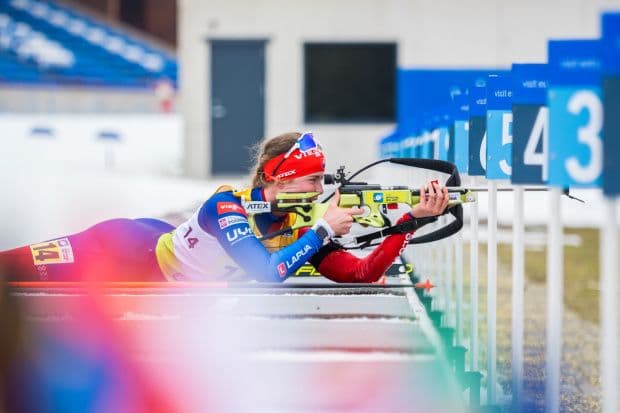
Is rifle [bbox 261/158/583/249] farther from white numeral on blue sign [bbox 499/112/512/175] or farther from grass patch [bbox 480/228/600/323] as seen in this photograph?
grass patch [bbox 480/228/600/323]

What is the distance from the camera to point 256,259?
4.48 metres

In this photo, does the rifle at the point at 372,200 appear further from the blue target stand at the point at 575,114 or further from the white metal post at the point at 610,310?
the white metal post at the point at 610,310

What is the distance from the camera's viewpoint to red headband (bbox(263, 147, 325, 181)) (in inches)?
177

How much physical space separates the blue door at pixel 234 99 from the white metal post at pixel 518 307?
18.5 metres

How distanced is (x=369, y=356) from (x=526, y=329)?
4.54 meters

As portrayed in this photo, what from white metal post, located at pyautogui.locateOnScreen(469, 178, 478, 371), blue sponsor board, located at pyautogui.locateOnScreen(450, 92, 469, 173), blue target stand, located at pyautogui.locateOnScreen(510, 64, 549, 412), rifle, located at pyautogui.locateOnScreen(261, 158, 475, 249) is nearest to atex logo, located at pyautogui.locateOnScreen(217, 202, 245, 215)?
rifle, located at pyautogui.locateOnScreen(261, 158, 475, 249)

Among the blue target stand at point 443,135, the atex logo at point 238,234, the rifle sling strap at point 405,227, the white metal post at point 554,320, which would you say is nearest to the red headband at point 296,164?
the atex logo at point 238,234

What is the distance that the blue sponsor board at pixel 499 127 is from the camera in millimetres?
3932

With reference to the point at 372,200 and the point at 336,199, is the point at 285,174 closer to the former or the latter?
the point at 336,199

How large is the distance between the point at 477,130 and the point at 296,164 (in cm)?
73

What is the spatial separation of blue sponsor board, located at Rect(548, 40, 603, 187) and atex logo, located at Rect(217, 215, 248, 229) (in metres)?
1.87

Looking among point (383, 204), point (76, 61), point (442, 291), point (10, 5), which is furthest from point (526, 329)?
point (10, 5)

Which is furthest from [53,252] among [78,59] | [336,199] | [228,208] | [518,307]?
[78,59]

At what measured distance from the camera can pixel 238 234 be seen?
448 cm
